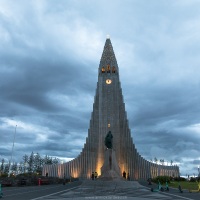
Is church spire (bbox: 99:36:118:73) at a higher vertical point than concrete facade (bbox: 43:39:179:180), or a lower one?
higher

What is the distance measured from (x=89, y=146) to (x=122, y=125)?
9.87 meters

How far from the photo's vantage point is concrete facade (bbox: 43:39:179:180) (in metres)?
60.2

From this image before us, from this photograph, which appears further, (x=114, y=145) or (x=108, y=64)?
(x=108, y=64)

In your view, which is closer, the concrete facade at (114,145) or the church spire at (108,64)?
the concrete facade at (114,145)

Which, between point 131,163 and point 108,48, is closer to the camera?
point 131,163

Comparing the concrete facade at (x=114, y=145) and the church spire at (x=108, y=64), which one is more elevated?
the church spire at (x=108, y=64)

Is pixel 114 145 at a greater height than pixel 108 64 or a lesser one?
lesser

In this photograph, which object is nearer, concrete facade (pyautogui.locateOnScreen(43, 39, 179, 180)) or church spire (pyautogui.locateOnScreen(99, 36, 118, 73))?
concrete facade (pyautogui.locateOnScreen(43, 39, 179, 180))

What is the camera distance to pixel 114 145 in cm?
6250

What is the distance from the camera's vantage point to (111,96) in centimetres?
6600

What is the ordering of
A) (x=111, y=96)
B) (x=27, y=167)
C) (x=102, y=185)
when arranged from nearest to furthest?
(x=102, y=185) → (x=111, y=96) → (x=27, y=167)

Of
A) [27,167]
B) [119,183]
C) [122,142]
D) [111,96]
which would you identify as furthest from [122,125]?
[27,167]

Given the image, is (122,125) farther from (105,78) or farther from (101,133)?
(105,78)

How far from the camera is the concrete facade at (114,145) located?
198 feet
